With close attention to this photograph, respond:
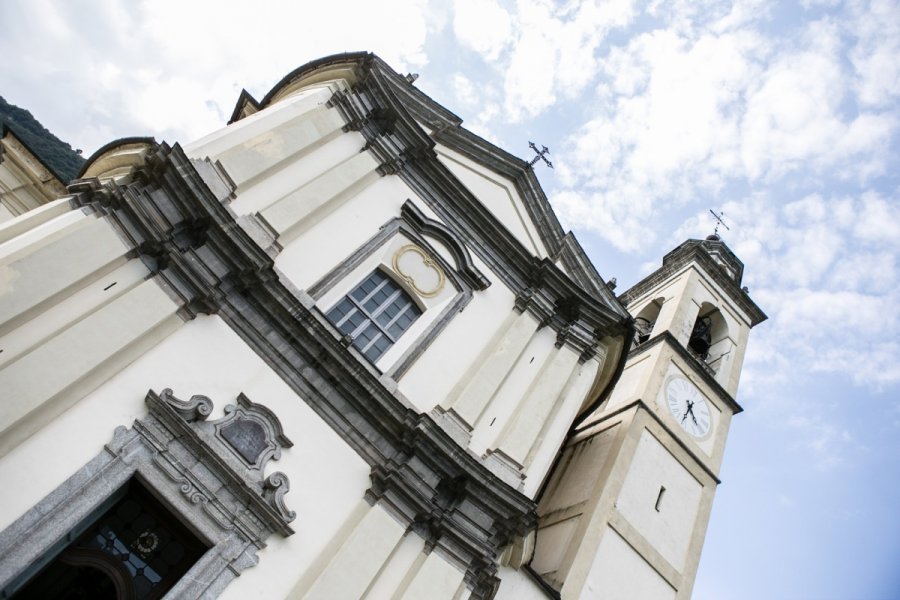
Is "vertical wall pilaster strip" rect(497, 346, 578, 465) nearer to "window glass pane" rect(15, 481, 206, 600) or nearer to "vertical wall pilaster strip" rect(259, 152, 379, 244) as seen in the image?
"vertical wall pilaster strip" rect(259, 152, 379, 244)

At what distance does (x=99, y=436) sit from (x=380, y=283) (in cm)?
490

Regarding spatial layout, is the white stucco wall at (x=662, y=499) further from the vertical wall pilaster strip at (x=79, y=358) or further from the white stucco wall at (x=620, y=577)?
the vertical wall pilaster strip at (x=79, y=358)

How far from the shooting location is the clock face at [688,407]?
16.4 m

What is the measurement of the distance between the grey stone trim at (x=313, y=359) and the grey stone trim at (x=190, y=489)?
1285 millimetres

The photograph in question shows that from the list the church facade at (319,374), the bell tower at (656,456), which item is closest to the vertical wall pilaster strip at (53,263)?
the church facade at (319,374)

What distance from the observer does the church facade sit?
7.63 metres

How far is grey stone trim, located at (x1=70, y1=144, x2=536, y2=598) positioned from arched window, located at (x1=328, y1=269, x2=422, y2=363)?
64cm

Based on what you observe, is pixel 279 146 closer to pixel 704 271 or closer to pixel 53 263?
pixel 53 263

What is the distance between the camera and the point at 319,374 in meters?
9.51

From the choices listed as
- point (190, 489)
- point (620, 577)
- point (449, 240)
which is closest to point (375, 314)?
point (449, 240)

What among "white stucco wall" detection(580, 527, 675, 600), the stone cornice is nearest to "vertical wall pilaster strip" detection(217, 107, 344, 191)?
"white stucco wall" detection(580, 527, 675, 600)

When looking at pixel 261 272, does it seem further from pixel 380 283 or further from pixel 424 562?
pixel 424 562

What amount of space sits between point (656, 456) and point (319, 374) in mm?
8442

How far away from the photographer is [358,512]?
9.02 meters
